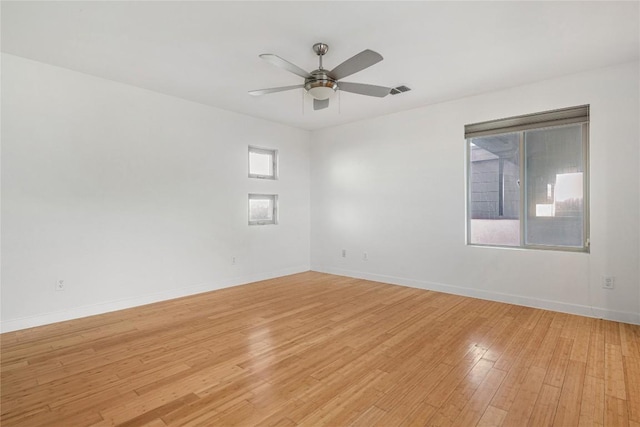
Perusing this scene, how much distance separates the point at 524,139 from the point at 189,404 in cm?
449

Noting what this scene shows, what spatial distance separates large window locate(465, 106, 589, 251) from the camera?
11.7 feet

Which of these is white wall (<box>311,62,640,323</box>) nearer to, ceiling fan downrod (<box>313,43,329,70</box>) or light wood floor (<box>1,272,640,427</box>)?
light wood floor (<box>1,272,640,427</box>)

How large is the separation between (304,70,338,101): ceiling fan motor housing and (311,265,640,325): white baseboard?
3174 mm

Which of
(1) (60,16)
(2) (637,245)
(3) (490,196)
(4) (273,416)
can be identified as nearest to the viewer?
(4) (273,416)

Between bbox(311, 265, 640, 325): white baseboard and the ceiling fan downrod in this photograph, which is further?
bbox(311, 265, 640, 325): white baseboard

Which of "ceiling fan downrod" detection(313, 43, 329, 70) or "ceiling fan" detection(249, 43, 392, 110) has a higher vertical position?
"ceiling fan downrod" detection(313, 43, 329, 70)

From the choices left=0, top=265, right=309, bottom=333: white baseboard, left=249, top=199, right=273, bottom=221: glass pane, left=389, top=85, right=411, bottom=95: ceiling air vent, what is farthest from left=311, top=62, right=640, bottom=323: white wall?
left=0, top=265, right=309, bottom=333: white baseboard

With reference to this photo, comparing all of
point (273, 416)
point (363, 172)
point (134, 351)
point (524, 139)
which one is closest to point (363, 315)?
point (273, 416)

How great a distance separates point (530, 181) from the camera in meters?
3.88

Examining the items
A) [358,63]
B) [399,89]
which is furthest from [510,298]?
[358,63]

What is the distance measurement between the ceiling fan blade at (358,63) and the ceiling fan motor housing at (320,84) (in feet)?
0.22

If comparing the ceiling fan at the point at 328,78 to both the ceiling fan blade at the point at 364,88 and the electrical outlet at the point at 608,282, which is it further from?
the electrical outlet at the point at 608,282

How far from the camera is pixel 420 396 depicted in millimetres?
1957

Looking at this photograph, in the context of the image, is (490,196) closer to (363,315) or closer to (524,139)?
(524,139)
